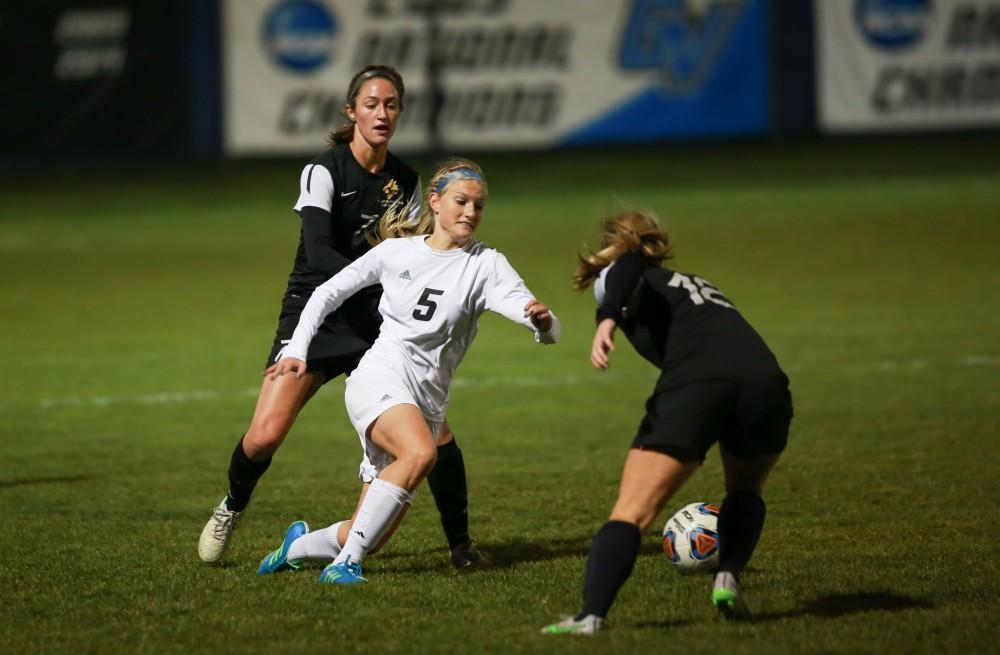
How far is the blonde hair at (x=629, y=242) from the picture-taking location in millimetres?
5141

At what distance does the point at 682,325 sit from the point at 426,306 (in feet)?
3.78

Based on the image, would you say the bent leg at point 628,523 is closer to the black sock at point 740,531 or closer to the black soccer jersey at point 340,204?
the black sock at point 740,531

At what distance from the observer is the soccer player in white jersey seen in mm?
5645

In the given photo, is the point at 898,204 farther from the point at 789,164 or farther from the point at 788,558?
the point at 788,558

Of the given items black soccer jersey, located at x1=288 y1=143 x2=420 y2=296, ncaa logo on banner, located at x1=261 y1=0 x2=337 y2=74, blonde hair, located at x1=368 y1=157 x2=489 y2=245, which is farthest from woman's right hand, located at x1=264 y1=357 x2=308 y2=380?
ncaa logo on banner, located at x1=261 y1=0 x2=337 y2=74

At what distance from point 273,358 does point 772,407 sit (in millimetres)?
2285

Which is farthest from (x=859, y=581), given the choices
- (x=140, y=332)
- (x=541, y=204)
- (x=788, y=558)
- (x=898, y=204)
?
(x=541, y=204)

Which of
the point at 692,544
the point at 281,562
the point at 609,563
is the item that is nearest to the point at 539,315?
the point at 609,563

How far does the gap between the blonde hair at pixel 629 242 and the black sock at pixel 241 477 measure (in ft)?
6.00

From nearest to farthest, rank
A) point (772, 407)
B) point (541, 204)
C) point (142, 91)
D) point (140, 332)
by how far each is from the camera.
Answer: point (772, 407)
point (140, 332)
point (541, 204)
point (142, 91)

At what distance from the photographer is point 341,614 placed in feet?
17.6

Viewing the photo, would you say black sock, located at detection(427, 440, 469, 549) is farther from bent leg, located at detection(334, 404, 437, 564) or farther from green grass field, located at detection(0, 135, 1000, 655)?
bent leg, located at detection(334, 404, 437, 564)

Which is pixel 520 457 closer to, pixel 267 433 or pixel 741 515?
pixel 267 433

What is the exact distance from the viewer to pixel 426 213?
602 cm
